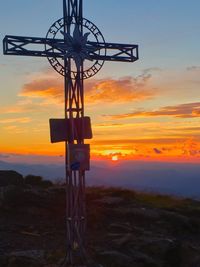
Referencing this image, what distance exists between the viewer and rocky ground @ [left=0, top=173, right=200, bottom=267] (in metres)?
12.1

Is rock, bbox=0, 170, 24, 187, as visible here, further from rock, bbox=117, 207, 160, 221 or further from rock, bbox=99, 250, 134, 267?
rock, bbox=99, 250, 134, 267

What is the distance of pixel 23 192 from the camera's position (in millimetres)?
16453

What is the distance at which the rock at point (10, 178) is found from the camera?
62.9 ft

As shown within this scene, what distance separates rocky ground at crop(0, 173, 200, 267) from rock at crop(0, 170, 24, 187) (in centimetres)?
17

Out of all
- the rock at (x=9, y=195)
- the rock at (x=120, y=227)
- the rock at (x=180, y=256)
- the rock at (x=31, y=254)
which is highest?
the rock at (x=9, y=195)

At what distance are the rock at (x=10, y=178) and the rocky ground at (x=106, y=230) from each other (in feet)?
0.56

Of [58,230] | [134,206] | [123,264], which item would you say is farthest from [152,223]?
[123,264]

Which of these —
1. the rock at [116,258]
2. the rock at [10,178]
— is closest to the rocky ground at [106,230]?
the rock at [116,258]

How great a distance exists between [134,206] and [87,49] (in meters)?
7.02

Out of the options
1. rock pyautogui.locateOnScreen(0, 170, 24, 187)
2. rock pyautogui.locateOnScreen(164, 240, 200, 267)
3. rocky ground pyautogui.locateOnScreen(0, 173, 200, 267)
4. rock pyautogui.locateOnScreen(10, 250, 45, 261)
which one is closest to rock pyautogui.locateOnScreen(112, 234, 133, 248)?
rocky ground pyautogui.locateOnScreen(0, 173, 200, 267)

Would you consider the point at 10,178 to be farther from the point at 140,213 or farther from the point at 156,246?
the point at 156,246

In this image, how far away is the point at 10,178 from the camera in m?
19.5

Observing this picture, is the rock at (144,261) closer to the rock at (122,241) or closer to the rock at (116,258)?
the rock at (116,258)

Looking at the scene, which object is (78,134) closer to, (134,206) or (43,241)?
(43,241)
